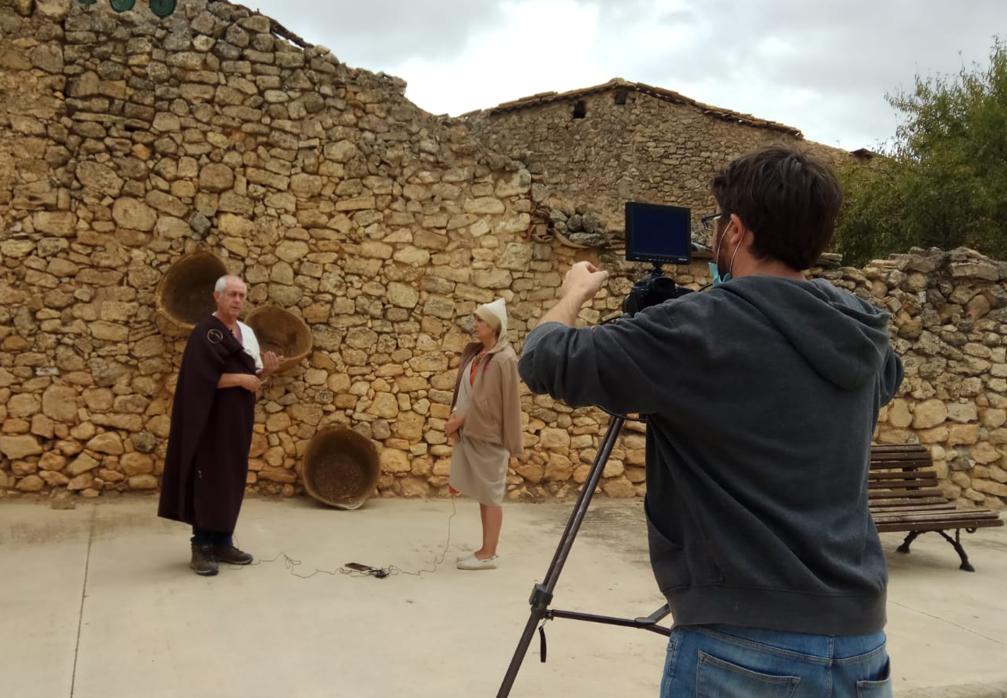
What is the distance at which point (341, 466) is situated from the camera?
680cm

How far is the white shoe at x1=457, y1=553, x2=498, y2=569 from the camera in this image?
16.9 feet

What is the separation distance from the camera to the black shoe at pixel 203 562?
470 centimetres

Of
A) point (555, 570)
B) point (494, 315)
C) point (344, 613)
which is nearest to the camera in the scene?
point (555, 570)

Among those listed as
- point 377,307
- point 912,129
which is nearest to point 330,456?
point 377,307

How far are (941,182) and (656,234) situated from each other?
11.5 m

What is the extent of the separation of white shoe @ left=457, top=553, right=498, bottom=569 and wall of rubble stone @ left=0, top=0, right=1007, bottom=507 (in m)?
1.82

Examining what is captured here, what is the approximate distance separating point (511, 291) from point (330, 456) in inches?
77.6

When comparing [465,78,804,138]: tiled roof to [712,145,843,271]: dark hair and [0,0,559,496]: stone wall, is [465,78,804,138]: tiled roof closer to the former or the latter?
[0,0,559,496]: stone wall

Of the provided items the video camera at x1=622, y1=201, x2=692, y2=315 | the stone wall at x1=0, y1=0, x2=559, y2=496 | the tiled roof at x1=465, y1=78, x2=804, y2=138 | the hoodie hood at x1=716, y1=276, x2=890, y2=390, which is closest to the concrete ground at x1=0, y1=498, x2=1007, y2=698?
the stone wall at x1=0, y1=0, x2=559, y2=496

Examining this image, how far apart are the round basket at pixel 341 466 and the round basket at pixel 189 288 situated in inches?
51.8

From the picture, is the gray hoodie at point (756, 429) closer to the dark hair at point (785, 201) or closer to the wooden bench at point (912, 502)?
the dark hair at point (785, 201)

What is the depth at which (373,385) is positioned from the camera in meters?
6.87

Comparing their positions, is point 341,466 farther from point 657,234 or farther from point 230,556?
point 657,234

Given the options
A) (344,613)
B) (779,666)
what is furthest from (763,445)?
(344,613)
